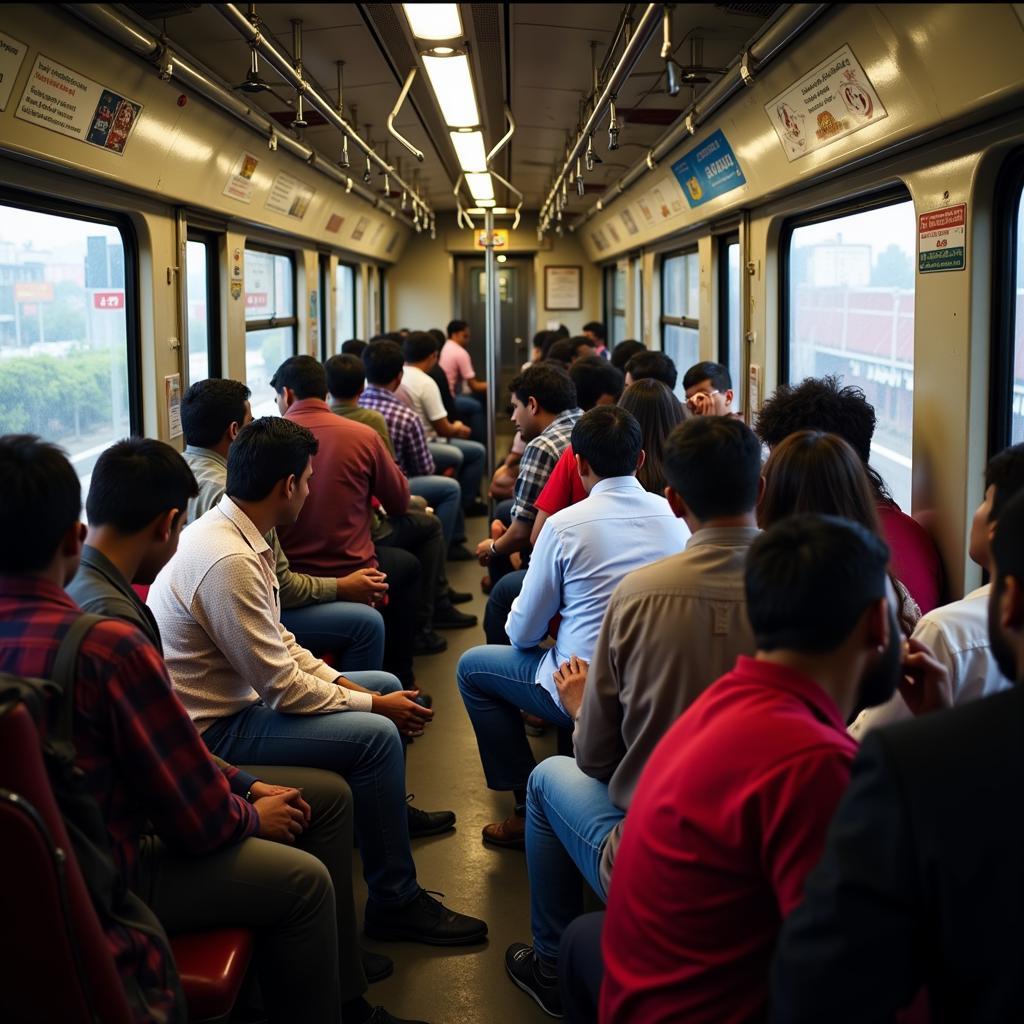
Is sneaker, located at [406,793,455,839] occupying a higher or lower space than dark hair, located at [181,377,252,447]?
lower

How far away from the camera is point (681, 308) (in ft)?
30.5

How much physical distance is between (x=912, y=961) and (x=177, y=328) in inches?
190

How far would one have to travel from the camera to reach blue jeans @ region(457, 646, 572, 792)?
3467 mm

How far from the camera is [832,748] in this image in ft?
4.79

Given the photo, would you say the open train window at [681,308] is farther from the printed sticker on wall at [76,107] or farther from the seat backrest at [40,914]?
the seat backrest at [40,914]

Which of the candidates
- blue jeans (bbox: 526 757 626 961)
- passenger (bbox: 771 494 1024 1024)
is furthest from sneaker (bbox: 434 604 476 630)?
passenger (bbox: 771 494 1024 1024)

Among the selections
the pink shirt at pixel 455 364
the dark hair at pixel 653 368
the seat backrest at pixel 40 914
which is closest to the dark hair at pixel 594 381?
the dark hair at pixel 653 368

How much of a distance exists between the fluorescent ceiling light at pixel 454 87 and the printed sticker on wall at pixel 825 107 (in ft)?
4.10

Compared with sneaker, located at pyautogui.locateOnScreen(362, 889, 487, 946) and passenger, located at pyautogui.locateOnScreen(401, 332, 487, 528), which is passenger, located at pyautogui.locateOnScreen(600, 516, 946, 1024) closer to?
sneaker, located at pyautogui.locateOnScreen(362, 889, 487, 946)

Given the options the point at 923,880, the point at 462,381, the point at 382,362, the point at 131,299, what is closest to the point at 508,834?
the point at 923,880

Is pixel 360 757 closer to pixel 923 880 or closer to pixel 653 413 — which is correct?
pixel 653 413

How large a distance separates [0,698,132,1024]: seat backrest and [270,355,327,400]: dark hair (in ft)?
10.5

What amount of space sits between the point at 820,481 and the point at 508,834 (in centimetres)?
174

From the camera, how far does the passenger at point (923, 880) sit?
3.97 ft
